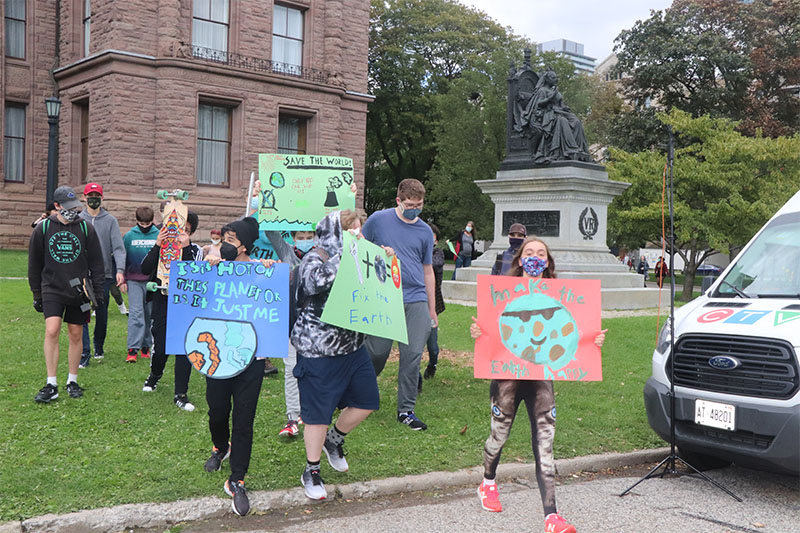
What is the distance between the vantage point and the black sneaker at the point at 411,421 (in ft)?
22.9

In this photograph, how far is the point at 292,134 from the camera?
29.4m

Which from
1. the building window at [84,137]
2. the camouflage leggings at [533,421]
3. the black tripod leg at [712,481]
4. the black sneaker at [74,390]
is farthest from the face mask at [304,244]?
the building window at [84,137]

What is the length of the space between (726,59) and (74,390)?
131 ft

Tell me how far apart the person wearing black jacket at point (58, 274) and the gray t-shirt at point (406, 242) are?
275 cm

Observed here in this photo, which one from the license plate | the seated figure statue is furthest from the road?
the seated figure statue

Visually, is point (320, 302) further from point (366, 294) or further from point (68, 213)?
point (68, 213)

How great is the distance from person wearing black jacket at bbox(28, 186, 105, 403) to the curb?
2794 mm

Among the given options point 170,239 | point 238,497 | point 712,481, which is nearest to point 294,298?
point 238,497

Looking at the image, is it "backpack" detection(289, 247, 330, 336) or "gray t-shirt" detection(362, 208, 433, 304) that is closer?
"backpack" detection(289, 247, 330, 336)

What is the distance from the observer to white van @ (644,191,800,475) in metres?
5.39

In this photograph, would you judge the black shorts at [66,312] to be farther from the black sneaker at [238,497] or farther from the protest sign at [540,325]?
the protest sign at [540,325]

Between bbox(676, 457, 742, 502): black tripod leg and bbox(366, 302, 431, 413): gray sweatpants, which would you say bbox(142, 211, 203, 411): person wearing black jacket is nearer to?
bbox(366, 302, 431, 413): gray sweatpants

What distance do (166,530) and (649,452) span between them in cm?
420

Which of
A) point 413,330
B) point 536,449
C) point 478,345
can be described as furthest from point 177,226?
point 536,449
